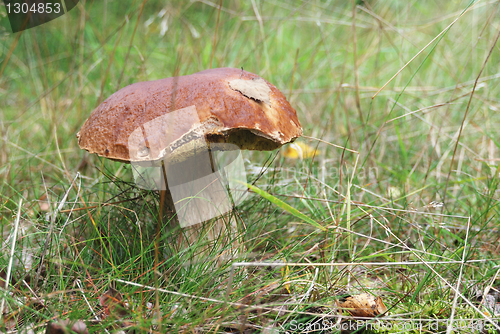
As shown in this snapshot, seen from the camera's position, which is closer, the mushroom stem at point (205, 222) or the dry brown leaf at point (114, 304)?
the dry brown leaf at point (114, 304)

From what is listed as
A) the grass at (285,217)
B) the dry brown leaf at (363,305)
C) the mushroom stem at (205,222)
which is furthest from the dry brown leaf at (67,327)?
the dry brown leaf at (363,305)

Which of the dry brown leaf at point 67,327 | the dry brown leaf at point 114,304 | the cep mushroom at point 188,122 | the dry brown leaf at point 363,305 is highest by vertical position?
the cep mushroom at point 188,122

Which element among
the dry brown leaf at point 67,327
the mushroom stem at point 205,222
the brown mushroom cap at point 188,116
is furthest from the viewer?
the mushroom stem at point 205,222

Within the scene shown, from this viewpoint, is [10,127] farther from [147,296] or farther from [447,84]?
[447,84]

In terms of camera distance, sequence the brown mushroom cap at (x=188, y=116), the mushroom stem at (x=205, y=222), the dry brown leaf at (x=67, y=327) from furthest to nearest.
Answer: the mushroom stem at (x=205, y=222) < the brown mushroom cap at (x=188, y=116) < the dry brown leaf at (x=67, y=327)

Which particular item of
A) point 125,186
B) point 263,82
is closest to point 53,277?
point 125,186

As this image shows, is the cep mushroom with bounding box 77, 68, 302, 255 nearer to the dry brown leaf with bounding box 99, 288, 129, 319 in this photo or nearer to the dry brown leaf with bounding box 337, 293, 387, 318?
the dry brown leaf with bounding box 99, 288, 129, 319

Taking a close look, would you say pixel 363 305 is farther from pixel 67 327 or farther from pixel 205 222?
pixel 67 327

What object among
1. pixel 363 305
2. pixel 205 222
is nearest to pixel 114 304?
pixel 205 222

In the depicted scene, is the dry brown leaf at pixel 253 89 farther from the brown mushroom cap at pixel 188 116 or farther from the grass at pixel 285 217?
the grass at pixel 285 217
